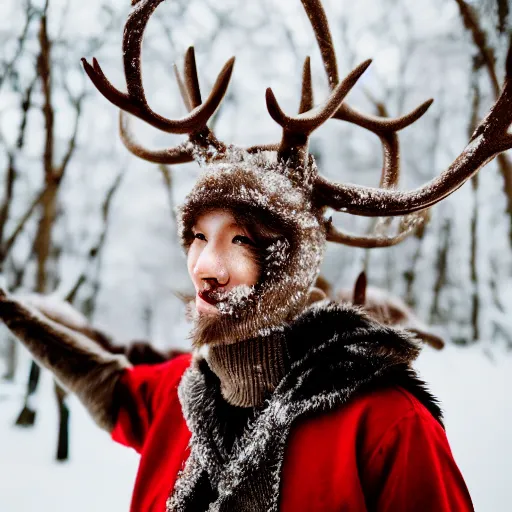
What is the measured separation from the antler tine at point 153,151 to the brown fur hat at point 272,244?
0.25 metres

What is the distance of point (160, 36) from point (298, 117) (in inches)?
158

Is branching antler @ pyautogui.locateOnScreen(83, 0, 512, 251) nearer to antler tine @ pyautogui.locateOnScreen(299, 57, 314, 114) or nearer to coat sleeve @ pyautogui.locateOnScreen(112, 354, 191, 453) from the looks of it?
antler tine @ pyautogui.locateOnScreen(299, 57, 314, 114)

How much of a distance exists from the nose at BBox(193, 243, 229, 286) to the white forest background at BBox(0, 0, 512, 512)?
33 centimetres

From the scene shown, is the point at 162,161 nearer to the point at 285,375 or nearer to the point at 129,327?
the point at 285,375

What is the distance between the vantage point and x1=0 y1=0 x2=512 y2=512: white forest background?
10.3 feet

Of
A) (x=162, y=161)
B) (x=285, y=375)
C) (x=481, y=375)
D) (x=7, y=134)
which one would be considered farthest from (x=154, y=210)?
(x=285, y=375)

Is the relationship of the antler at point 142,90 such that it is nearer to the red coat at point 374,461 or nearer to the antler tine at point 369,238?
the antler tine at point 369,238

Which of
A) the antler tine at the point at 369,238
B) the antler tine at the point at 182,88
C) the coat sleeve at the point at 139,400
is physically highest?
the antler tine at the point at 182,88

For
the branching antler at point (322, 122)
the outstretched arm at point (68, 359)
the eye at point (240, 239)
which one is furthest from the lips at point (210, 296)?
the outstretched arm at point (68, 359)

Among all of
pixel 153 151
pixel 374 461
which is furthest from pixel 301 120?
pixel 374 461

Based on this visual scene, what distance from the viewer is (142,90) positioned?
4.19ft

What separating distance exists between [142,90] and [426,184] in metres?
0.86

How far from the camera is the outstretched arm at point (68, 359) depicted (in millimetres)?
1570

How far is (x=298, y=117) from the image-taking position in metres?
1.22
